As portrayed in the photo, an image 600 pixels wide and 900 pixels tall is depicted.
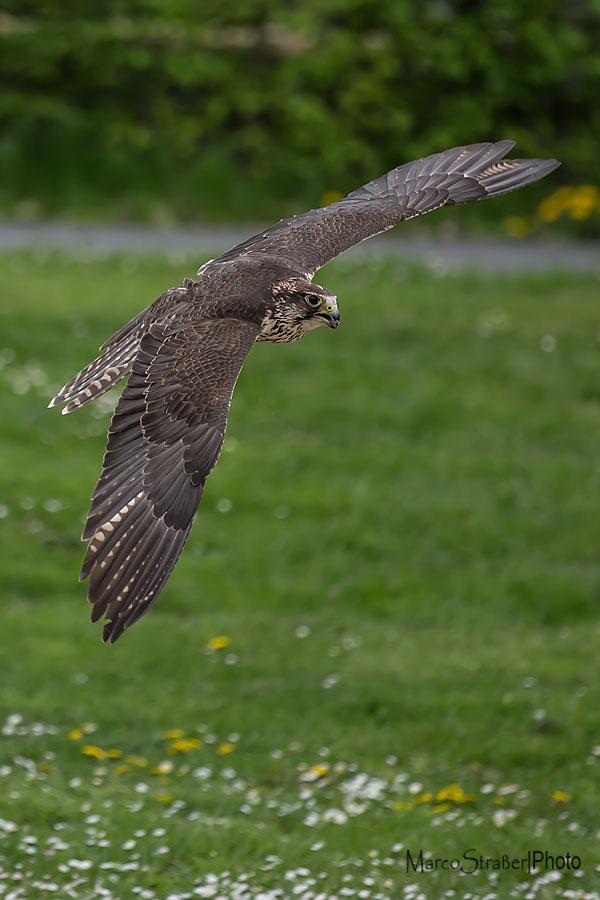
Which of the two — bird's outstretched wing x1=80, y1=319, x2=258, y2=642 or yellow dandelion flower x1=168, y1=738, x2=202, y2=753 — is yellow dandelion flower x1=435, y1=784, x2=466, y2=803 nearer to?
yellow dandelion flower x1=168, y1=738, x2=202, y2=753

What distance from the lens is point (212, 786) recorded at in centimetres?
726

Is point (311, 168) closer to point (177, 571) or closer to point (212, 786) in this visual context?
point (177, 571)

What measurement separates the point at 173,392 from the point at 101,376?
0.49 m

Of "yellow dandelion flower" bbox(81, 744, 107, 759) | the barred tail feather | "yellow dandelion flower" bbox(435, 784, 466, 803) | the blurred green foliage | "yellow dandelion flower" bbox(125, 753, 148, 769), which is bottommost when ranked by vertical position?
"yellow dandelion flower" bbox(435, 784, 466, 803)

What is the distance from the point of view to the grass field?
263 inches

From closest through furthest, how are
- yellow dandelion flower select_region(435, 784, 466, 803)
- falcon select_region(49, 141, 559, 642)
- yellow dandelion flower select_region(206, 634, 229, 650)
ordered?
1. falcon select_region(49, 141, 559, 642)
2. yellow dandelion flower select_region(435, 784, 466, 803)
3. yellow dandelion flower select_region(206, 634, 229, 650)

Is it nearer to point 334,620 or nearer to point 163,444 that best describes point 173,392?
point 163,444

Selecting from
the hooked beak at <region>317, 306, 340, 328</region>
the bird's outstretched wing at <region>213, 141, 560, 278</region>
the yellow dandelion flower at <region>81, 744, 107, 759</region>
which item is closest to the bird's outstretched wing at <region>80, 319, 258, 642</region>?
the hooked beak at <region>317, 306, 340, 328</region>

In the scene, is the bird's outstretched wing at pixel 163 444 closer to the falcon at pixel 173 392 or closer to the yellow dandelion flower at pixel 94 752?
the falcon at pixel 173 392

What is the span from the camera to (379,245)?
49.3ft

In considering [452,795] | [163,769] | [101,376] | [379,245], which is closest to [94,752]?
[163,769]

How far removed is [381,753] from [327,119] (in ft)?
27.7

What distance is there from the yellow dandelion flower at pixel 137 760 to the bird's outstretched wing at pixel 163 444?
2.90 meters

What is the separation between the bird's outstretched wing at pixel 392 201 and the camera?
5.77 metres
